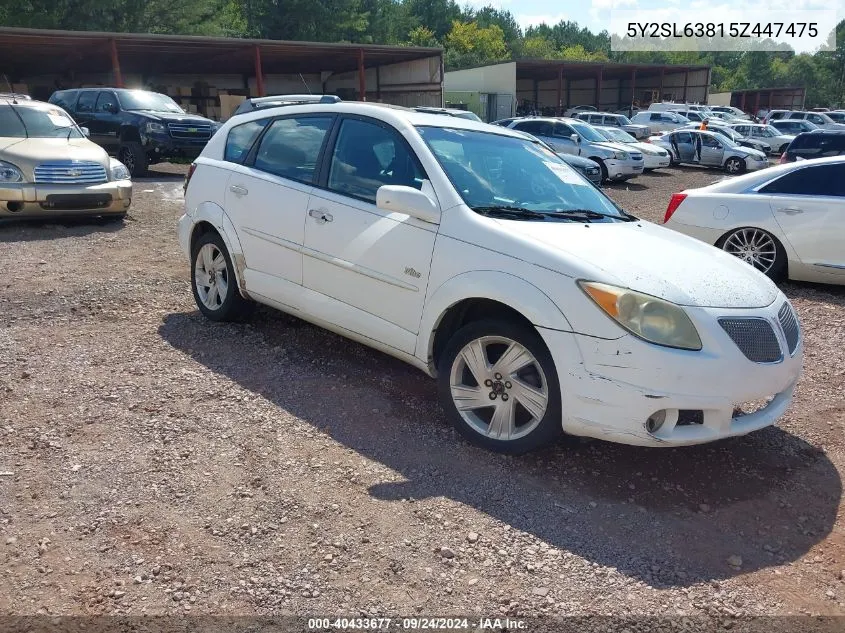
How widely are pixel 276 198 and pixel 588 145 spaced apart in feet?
52.1

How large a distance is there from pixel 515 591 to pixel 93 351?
148 inches

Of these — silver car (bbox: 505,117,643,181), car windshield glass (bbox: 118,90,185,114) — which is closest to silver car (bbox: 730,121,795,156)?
silver car (bbox: 505,117,643,181)

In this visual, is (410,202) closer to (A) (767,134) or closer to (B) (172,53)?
(B) (172,53)

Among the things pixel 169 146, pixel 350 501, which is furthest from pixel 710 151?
pixel 350 501

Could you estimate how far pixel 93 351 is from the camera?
5.10 metres

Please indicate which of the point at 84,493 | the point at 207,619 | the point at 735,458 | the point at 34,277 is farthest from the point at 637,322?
the point at 34,277

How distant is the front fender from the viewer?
133 inches

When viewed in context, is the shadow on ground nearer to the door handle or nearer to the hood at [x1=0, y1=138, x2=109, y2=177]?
the door handle

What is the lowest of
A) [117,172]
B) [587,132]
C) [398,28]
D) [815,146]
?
[117,172]

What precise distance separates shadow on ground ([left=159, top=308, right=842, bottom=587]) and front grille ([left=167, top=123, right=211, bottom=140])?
11.7 m

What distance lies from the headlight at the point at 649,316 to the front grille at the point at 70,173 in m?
8.38

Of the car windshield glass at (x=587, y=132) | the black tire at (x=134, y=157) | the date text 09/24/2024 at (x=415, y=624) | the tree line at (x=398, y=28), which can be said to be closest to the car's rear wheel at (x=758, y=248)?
the date text 09/24/2024 at (x=415, y=624)

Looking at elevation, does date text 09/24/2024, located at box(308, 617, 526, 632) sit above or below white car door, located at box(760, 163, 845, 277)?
below

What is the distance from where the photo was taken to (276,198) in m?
4.88
